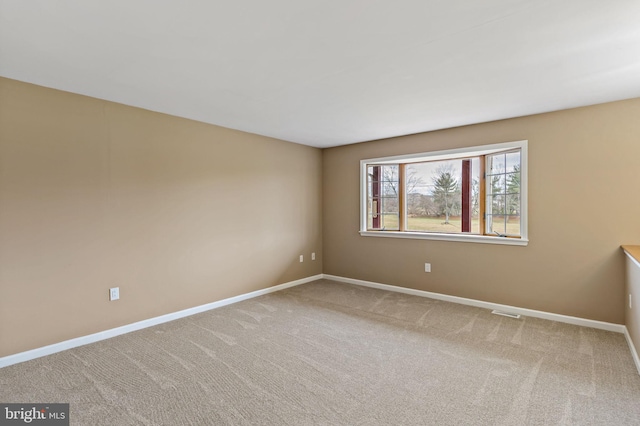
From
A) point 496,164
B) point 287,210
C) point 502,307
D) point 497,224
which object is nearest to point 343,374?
point 502,307

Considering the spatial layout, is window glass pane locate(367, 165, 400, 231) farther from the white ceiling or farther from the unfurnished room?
the white ceiling

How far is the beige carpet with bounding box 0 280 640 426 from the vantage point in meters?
1.97

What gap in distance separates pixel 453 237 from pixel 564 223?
119cm

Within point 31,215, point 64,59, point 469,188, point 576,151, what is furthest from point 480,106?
point 31,215

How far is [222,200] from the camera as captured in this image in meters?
4.14

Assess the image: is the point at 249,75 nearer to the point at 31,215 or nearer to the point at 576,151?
the point at 31,215

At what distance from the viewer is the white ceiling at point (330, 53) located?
170cm

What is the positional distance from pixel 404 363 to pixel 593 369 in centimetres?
143

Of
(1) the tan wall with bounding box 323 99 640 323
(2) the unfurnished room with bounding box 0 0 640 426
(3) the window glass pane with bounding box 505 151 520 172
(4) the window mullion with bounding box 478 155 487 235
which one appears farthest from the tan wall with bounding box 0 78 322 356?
(3) the window glass pane with bounding box 505 151 520 172

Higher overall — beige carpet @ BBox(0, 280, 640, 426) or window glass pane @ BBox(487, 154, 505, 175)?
window glass pane @ BBox(487, 154, 505, 175)

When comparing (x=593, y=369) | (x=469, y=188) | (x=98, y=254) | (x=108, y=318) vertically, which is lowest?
(x=593, y=369)

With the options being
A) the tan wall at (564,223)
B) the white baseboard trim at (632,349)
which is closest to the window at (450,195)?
the tan wall at (564,223)

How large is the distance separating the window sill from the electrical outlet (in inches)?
131

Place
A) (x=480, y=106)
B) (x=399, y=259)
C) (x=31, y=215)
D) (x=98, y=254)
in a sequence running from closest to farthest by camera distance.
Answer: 1. (x=31, y=215)
2. (x=98, y=254)
3. (x=480, y=106)
4. (x=399, y=259)
